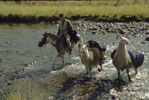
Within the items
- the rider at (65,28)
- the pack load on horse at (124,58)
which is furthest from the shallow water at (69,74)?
the rider at (65,28)

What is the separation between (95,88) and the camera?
9977mm

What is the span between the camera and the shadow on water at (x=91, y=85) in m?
9.23

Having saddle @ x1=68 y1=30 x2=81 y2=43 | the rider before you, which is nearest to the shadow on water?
saddle @ x1=68 y1=30 x2=81 y2=43

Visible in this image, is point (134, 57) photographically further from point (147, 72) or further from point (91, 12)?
point (91, 12)

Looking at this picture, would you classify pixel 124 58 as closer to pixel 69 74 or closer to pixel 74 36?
pixel 69 74

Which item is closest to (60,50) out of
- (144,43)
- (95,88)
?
(95,88)

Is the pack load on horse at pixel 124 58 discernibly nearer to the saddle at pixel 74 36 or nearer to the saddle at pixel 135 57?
the saddle at pixel 135 57

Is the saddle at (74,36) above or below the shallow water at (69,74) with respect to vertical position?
above

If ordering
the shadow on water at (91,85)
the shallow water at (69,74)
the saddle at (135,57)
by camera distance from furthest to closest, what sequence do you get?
the saddle at (135,57) < the shallow water at (69,74) < the shadow on water at (91,85)

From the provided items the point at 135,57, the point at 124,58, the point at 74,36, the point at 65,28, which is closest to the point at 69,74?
the point at 74,36

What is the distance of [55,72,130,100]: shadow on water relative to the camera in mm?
9228

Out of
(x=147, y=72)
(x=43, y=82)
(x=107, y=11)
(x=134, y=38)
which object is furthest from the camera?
(x=107, y=11)

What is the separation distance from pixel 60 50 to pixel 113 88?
4.30 m

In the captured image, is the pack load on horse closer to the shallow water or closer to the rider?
the shallow water
